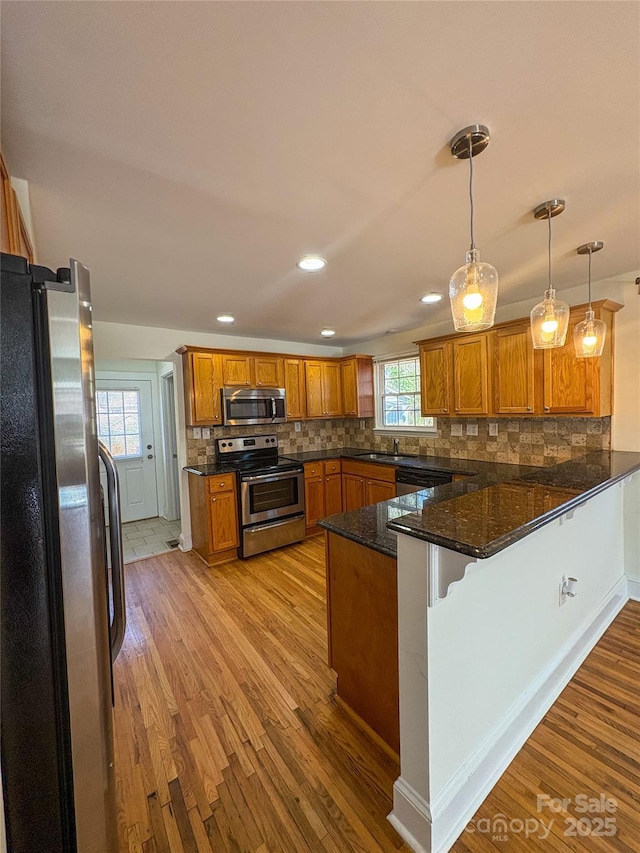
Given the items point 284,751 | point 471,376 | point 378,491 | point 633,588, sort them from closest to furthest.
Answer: point 284,751 → point 633,588 → point 471,376 → point 378,491

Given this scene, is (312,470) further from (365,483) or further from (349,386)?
(349,386)

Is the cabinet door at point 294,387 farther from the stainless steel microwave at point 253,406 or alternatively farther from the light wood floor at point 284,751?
the light wood floor at point 284,751

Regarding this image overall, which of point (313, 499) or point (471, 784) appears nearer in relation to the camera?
point (471, 784)

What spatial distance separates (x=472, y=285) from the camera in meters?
1.28

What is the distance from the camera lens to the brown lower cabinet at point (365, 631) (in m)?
1.45

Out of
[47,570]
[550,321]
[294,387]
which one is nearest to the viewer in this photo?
[47,570]

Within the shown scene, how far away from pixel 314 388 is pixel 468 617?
3674mm

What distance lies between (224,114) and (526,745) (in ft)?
8.98

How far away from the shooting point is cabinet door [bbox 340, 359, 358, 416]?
4.70 metres

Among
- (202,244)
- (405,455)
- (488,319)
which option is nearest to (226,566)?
(405,455)

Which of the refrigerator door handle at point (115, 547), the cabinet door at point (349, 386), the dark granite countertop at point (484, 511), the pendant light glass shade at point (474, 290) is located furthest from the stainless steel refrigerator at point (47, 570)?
the cabinet door at point (349, 386)

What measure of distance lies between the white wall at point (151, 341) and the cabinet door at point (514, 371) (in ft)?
9.17

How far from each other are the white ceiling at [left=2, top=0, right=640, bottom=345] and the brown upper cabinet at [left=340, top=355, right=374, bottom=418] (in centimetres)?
262

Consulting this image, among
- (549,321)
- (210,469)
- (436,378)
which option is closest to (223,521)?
(210,469)
